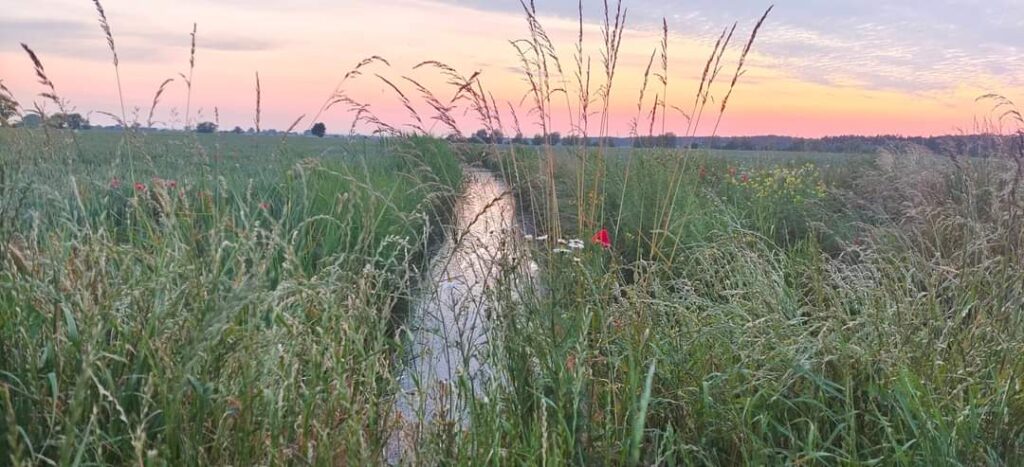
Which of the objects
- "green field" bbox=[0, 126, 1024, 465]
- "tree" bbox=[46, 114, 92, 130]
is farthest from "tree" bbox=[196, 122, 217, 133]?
"green field" bbox=[0, 126, 1024, 465]

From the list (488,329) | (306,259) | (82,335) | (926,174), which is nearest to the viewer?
(82,335)

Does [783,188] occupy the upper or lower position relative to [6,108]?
lower

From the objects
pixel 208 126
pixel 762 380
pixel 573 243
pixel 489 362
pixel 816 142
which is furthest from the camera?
pixel 816 142

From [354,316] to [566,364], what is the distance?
0.66 m

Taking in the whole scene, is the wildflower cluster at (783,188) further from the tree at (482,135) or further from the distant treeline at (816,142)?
the tree at (482,135)

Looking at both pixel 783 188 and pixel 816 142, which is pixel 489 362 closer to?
pixel 783 188

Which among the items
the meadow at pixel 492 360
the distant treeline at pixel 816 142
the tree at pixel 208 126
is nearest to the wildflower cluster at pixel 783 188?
the distant treeline at pixel 816 142

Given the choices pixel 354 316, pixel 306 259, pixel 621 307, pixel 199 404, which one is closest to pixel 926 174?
pixel 621 307

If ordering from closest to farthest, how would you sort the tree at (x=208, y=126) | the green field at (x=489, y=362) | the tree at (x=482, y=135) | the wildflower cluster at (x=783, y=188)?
the green field at (x=489, y=362) < the tree at (x=482, y=135) < the tree at (x=208, y=126) < the wildflower cluster at (x=783, y=188)

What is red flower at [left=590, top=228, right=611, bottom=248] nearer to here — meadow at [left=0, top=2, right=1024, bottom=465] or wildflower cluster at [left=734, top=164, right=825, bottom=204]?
meadow at [left=0, top=2, right=1024, bottom=465]

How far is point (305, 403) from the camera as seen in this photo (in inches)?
78.2

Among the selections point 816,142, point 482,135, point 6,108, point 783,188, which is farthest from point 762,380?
point 816,142

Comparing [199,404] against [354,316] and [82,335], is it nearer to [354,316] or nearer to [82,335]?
[82,335]

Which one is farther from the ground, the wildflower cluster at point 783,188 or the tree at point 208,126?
the tree at point 208,126
